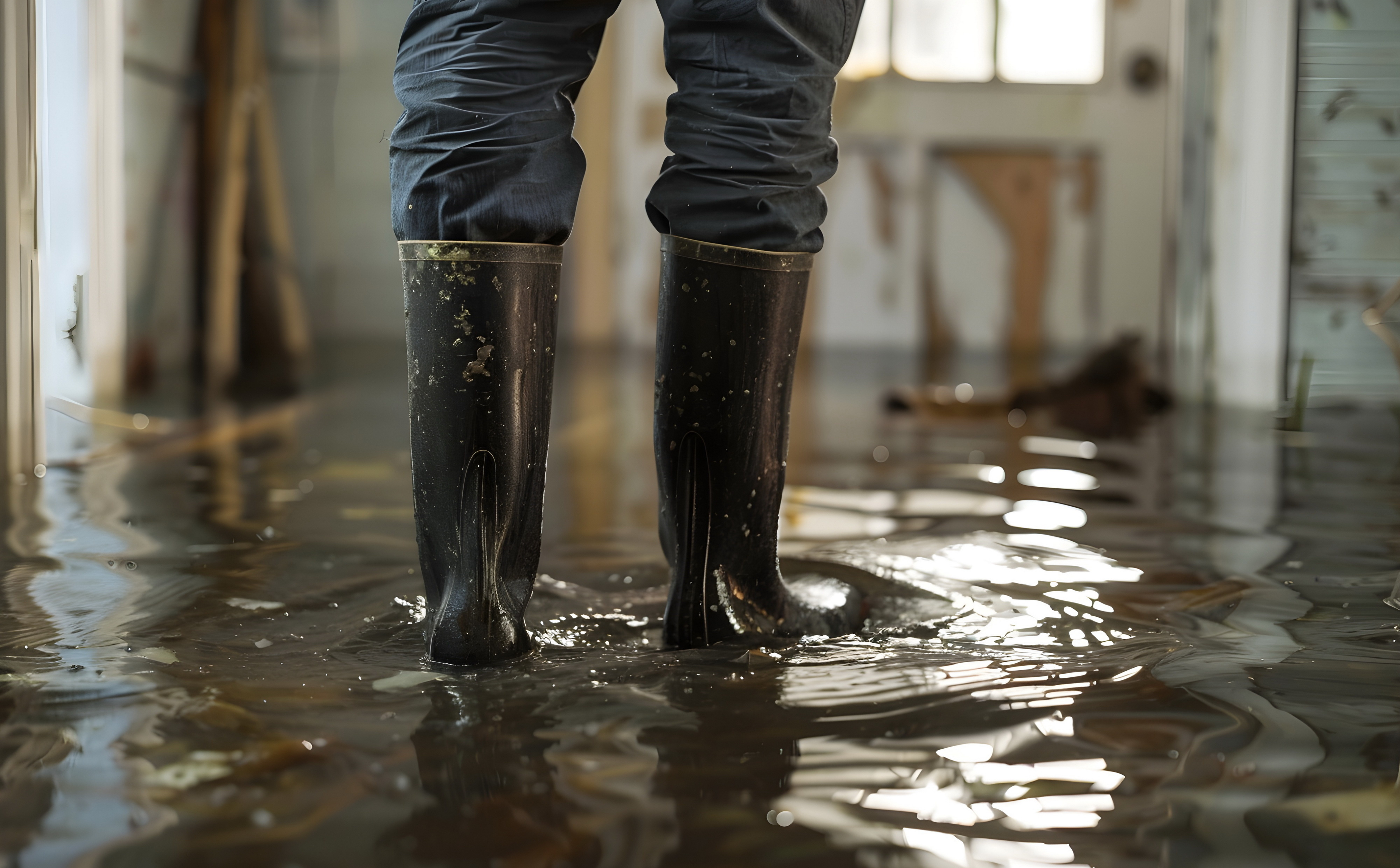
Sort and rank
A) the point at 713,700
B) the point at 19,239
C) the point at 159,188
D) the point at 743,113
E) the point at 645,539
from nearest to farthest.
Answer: the point at 713,700 → the point at 743,113 → the point at 645,539 → the point at 19,239 → the point at 159,188

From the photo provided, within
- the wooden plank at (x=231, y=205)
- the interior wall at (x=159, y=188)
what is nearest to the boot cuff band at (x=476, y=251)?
the interior wall at (x=159, y=188)

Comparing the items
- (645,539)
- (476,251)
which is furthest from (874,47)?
(476,251)

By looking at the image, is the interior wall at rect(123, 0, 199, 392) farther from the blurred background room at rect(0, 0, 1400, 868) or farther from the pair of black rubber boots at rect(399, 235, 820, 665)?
the pair of black rubber boots at rect(399, 235, 820, 665)

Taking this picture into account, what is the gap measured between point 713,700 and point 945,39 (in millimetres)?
4237

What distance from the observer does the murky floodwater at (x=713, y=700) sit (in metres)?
0.52

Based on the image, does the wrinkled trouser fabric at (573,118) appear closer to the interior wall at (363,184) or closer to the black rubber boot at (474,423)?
the black rubber boot at (474,423)

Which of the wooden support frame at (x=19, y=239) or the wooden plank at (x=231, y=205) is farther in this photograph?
the wooden plank at (x=231, y=205)

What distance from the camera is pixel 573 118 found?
0.83 metres

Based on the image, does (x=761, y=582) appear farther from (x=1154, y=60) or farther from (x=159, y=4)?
(x=1154, y=60)

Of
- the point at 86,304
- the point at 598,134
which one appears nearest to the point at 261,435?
the point at 86,304

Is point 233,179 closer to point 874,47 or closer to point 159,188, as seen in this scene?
point 159,188

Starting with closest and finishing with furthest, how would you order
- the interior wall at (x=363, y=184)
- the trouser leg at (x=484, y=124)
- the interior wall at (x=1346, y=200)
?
the trouser leg at (x=484, y=124) < the interior wall at (x=1346, y=200) < the interior wall at (x=363, y=184)

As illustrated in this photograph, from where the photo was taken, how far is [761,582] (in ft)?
2.81

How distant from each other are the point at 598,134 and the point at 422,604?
387 centimetres
